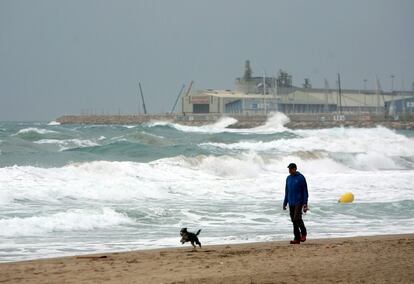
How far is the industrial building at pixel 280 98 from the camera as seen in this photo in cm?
9850

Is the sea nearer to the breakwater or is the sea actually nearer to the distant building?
the breakwater

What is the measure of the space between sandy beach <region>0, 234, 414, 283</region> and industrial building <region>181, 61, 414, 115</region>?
3434 inches

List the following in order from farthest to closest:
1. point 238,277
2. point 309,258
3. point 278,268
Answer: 1. point 309,258
2. point 278,268
3. point 238,277

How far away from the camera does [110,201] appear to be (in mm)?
18516

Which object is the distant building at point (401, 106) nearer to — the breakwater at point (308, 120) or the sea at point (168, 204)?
the breakwater at point (308, 120)

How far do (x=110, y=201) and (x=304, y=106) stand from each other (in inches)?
3513

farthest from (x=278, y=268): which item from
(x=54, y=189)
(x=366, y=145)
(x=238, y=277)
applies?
(x=366, y=145)

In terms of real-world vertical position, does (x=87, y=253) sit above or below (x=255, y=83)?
below

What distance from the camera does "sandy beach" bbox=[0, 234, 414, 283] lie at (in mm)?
7910

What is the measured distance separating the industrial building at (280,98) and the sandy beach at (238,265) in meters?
87.2

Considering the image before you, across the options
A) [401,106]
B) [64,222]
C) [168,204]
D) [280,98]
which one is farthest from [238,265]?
[401,106]

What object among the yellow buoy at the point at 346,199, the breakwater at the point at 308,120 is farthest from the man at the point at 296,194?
the breakwater at the point at 308,120

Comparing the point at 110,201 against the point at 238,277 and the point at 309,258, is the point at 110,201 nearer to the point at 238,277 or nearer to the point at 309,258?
the point at 309,258

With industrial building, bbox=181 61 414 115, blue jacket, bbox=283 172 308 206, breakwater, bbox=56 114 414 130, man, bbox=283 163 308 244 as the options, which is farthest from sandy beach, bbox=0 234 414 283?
industrial building, bbox=181 61 414 115
